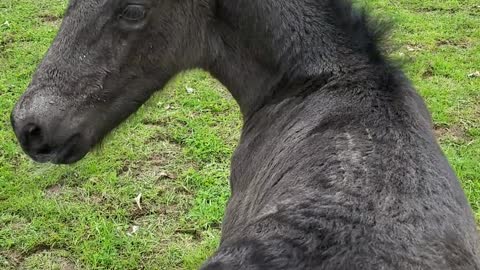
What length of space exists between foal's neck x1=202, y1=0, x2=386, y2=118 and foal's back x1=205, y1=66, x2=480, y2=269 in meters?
0.10

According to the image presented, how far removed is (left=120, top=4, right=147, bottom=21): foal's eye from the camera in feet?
9.24

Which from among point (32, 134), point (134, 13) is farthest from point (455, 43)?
point (32, 134)

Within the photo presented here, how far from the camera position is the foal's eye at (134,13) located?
2.82 m

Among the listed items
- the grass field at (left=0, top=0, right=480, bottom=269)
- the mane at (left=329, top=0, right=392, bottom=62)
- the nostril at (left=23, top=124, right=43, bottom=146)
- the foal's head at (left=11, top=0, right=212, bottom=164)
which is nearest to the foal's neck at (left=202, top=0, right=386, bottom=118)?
the mane at (left=329, top=0, right=392, bottom=62)

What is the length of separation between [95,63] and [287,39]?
0.89 meters

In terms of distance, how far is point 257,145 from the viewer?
9.75 ft

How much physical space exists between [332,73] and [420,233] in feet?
3.27

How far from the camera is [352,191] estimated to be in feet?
6.95

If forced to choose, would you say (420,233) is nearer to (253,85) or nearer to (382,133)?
(382,133)

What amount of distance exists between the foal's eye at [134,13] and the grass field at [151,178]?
0.54 meters

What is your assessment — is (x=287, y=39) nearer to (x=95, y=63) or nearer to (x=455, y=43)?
(x=95, y=63)

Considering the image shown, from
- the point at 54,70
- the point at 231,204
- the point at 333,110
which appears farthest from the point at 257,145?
the point at 54,70

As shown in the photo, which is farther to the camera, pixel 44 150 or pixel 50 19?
pixel 50 19

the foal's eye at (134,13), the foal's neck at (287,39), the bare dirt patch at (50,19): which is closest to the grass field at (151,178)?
the foal's neck at (287,39)
